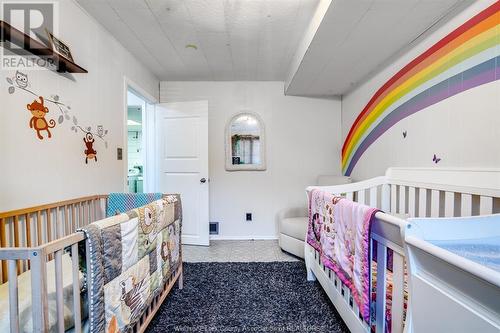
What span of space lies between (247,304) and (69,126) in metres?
1.79

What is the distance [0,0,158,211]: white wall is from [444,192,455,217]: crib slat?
8.09 feet

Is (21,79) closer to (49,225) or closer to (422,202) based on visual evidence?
(49,225)

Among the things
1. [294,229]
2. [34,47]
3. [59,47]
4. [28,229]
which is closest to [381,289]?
[294,229]

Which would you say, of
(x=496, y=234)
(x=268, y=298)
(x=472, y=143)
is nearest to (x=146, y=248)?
(x=268, y=298)

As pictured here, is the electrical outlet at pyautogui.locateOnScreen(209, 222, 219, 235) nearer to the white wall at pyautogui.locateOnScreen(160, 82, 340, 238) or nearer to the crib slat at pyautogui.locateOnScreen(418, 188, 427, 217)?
the white wall at pyautogui.locateOnScreen(160, 82, 340, 238)

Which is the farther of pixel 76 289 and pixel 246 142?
pixel 246 142

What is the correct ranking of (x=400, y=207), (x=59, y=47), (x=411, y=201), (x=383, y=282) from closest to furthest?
(x=383, y=282), (x=59, y=47), (x=411, y=201), (x=400, y=207)

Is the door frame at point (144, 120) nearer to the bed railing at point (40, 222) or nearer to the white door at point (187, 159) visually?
the white door at point (187, 159)

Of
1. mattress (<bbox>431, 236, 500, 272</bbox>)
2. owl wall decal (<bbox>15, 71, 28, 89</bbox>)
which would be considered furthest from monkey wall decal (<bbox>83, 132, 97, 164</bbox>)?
mattress (<bbox>431, 236, 500, 272</bbox>)

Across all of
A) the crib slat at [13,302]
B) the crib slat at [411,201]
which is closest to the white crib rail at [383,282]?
the crib slat at [411,201]

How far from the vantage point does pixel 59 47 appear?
1.56m

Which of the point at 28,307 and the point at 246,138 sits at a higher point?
the point at 246,138

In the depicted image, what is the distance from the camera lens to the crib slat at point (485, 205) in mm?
1217

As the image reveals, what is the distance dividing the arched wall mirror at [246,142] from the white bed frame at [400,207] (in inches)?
59.9
